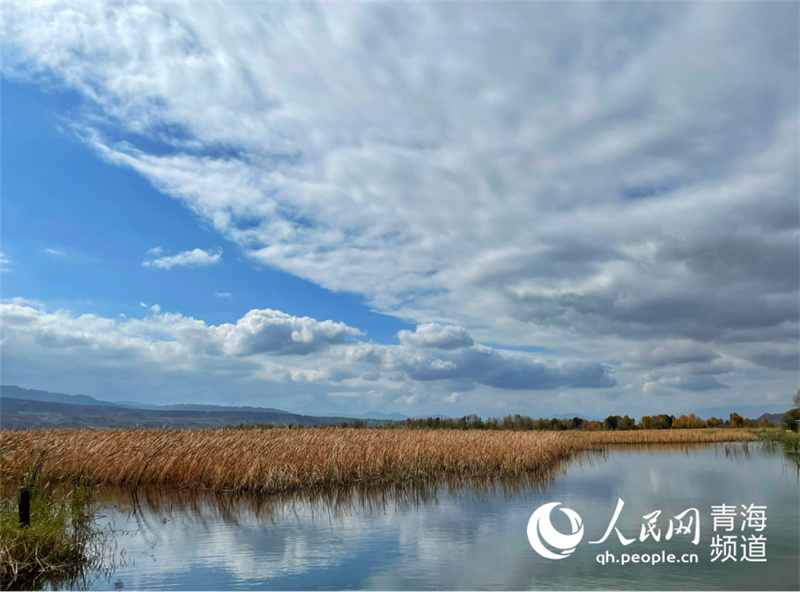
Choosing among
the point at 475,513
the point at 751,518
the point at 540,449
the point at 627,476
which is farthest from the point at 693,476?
the point at 475,513

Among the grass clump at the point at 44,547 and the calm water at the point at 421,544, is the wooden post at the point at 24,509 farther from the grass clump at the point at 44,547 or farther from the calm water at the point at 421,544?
the calm water at the point at 421,544

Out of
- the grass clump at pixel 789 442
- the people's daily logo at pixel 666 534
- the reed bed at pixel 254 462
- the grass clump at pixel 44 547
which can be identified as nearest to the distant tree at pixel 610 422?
the grass clump at pixel 789 442

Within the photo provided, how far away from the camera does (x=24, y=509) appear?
34.7 ft

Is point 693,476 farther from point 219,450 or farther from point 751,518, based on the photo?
point 219,450

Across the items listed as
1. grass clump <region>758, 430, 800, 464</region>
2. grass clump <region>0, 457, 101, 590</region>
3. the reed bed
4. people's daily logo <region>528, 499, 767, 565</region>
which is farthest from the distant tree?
grass clump <region>0, 457, 101, 590</region>

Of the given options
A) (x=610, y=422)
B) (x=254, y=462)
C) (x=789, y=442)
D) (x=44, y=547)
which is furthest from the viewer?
Result: (x=610, y=422)

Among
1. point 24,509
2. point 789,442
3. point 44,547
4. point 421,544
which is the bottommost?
point 421,544

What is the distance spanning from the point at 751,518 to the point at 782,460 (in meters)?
27.5

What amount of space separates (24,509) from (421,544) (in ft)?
26.9

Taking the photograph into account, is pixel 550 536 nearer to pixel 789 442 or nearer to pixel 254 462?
pixel 254 462

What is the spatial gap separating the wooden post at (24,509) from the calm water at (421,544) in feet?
6.12

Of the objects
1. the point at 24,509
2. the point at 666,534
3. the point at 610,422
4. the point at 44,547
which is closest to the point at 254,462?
the point at 44,547

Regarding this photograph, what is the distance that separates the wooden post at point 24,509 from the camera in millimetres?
10517

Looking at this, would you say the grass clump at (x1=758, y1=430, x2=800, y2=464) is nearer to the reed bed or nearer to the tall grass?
the reed bed
